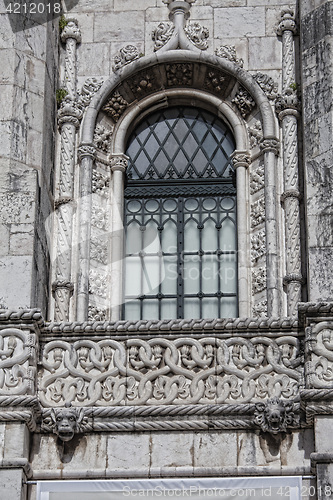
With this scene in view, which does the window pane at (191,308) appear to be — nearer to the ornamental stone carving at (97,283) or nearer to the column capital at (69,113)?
the ornamental stone carving at (97,283)

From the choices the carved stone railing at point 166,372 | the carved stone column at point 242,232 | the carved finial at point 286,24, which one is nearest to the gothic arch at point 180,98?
the carved stone column at point 242,232

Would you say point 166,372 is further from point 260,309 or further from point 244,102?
point 244,102

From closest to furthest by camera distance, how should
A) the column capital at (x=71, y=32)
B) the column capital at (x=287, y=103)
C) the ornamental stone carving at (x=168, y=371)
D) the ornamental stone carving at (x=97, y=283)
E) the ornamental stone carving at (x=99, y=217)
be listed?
the ornamental stone carving at (x=168, y=371), the ornamental stone carving at (x=97, y=283), the ornamental stone carving at (x=99, y=217), the column capital at (x=287, y=103), the column capital at (x=71, y=32)

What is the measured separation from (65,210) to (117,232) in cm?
89

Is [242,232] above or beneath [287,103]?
beneath

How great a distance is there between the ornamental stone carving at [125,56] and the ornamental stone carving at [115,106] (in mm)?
475

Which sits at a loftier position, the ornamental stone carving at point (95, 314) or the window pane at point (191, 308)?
the window pane at point (191, 308)

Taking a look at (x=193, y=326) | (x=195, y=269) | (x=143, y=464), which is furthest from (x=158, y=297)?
(x=143, y=464)

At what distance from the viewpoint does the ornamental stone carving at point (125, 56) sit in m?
19.9

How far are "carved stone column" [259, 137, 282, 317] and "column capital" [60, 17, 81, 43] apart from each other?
3610 mm

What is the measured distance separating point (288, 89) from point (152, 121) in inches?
92.4

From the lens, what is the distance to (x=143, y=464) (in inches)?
599

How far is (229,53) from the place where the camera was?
65.2ft

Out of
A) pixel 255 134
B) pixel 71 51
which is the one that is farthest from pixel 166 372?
pixel 71 51
